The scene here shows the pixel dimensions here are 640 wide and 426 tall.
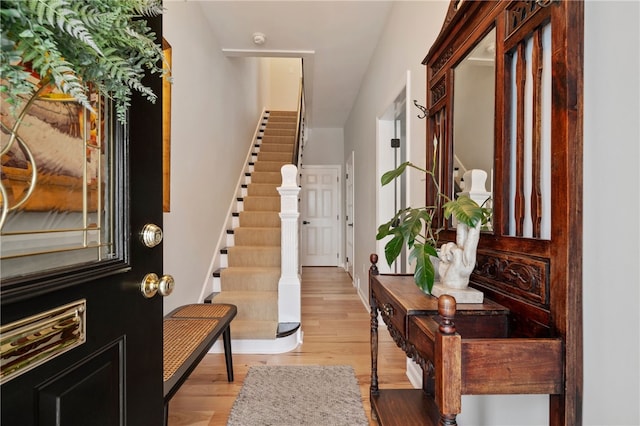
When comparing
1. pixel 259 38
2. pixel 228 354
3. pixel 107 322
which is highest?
pixel 259 38

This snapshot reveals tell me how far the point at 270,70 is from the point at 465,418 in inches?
276

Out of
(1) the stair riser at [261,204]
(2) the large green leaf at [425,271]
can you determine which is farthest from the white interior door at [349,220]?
(2) the large green leaf at [425,271]

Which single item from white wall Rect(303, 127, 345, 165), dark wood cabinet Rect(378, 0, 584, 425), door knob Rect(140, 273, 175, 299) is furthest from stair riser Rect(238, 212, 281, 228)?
white wall Rect(303, 127, 345, 165)

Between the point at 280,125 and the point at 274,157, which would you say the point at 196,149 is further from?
the point at 280,125

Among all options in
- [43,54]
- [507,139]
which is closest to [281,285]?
[507,139]

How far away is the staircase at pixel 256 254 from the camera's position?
2653 mm

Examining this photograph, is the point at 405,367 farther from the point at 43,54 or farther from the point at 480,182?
the point at 43,54

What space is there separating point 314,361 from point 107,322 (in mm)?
1886

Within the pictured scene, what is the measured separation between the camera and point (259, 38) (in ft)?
10.2

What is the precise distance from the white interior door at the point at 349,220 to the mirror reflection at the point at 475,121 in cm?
369

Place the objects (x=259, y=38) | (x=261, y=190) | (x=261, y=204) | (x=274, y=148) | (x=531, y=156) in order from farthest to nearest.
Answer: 1. (x=274, y=148)
2. (x=261, y=190)
3. (x=261, y=204)
4. (x=259, y=38)
5. (x=531, y=156)

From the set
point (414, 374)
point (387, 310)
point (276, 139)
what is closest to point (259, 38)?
point (276, 139)
